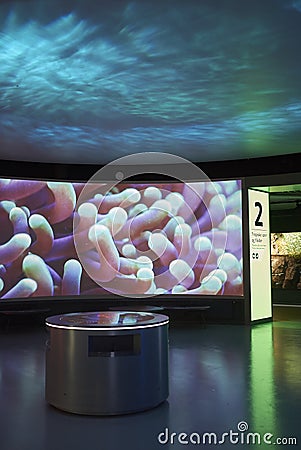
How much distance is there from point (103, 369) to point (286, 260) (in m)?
11.3

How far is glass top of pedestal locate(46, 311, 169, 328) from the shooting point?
13.6 ft

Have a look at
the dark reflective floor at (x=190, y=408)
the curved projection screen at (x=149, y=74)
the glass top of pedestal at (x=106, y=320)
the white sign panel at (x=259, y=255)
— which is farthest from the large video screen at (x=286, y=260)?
the glass top of pedestal at (x=106, y=320)

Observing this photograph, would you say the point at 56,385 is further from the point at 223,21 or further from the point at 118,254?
the point at 118,254

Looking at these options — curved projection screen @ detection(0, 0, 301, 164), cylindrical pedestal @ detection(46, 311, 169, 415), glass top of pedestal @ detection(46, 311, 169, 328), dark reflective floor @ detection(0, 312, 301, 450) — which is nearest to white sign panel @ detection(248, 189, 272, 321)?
curved projection screen @ detection(0, 0, 301, 164)

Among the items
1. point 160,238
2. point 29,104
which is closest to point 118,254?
point 160,238

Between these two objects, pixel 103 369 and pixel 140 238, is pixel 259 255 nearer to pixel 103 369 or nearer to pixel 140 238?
pixel 140 238

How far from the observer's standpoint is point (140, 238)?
980 cm

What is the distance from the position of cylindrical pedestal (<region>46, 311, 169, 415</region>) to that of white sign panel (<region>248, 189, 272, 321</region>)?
5671mm

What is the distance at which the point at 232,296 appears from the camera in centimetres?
956

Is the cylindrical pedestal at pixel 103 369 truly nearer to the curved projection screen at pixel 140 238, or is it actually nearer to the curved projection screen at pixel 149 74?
the curved projection screen at pixel 149 74

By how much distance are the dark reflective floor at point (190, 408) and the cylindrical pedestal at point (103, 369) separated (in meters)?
0.11

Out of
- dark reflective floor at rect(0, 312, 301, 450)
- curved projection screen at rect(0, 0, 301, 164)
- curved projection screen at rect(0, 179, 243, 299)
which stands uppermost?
curved projection screen at rect(0, 0, 301, 164)

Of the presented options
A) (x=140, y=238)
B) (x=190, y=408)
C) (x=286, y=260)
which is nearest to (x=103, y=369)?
(x=190, y=408)

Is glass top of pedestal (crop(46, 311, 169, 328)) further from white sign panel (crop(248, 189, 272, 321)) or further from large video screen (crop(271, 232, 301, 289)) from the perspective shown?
large video screen (crop(271, 232, 301, 289))
